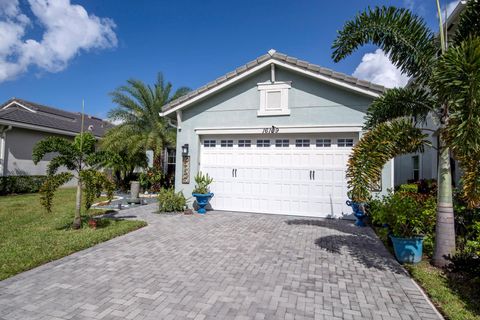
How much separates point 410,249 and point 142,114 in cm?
1504

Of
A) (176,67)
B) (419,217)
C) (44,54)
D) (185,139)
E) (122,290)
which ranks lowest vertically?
(122,290)

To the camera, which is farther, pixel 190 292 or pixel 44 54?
pixel 44 54

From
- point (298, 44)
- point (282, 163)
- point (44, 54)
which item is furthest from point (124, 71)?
point (282, 163)

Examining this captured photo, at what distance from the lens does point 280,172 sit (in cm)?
982

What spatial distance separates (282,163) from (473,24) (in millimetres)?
6289

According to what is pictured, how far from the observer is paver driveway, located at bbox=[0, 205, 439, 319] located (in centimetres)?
334

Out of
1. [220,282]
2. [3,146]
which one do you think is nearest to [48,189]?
[220,282]

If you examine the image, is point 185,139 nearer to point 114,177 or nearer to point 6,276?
point 6,276

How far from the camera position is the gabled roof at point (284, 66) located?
28.0 ft

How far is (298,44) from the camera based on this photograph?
12.6 m

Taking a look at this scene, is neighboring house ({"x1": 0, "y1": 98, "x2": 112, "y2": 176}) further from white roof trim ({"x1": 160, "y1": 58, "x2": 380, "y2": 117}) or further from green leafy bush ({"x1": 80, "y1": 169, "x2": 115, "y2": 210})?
green leafy bush ({"x1": 80, "y1": 169, "x2": 115, "y2": 210})

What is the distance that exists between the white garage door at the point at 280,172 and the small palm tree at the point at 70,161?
428cm

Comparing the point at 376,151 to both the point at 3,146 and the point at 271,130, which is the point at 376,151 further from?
the point at 3,146

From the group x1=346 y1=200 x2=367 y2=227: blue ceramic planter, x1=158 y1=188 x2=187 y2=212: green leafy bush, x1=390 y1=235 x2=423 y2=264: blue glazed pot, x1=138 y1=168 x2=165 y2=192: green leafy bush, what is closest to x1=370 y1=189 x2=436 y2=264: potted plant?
x1=390 y1=235 x2=423 y2=264: blue glazed pot
